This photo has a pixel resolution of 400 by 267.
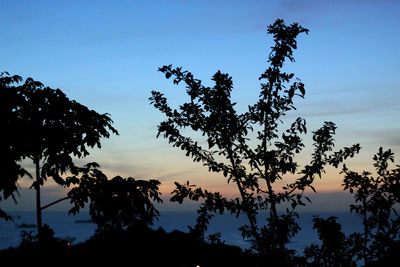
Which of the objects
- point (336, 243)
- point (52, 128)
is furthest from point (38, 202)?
point (336, 243)

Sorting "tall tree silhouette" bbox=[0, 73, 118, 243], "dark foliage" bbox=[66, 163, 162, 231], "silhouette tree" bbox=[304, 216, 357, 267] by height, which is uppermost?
"tall tree silhouette" bbox=[0, 73, 118, 243]

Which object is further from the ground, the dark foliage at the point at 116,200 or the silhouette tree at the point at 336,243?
the dark foliage at the point at 116,200

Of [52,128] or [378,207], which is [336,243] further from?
[52,128]

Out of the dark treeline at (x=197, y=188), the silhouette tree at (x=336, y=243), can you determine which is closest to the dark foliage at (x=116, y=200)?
the dark treeline at (x=197, y=188)

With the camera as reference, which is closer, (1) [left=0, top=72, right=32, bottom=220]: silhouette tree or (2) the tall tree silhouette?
(1) [left=0, top=72, right=32, bottom=220]: silhouette tree

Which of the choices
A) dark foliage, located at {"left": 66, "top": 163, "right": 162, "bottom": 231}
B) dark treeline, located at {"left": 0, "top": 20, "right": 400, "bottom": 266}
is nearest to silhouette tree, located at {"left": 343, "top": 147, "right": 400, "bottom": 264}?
dark treeline, located at {"left": 0, "top": 20, "right": 400, "bottom": 266}

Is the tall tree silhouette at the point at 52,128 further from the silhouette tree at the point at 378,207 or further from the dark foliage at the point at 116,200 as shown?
the silhouette tree at the point at 378,207

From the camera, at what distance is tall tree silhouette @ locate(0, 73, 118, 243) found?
9.00 m

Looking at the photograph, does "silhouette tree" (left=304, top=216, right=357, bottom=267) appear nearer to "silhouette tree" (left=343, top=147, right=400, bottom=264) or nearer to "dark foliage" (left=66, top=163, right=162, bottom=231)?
"silhouette tree" (left=343, top=147, right=400, bottom=264)

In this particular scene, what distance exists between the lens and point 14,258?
28.2 ft

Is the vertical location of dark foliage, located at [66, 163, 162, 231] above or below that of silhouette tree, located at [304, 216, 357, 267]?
above

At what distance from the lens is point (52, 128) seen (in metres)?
9.12

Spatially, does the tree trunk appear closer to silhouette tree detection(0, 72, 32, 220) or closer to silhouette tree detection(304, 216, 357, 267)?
silhouette tree detection(0, 72, 32, 220)

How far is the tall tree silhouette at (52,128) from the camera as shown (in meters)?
9.00
